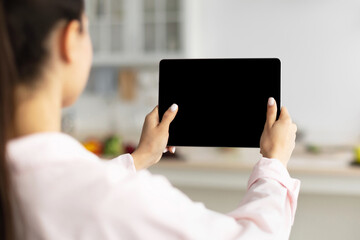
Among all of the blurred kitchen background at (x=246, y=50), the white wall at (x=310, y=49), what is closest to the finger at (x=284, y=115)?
the blurred kitchen background at (x=246, y=50)

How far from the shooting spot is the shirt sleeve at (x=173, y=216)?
61 centimetres

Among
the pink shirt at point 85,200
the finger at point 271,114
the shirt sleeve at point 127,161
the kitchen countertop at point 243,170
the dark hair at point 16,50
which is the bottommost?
the kitchen countertop at point 243,170

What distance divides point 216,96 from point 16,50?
477mm

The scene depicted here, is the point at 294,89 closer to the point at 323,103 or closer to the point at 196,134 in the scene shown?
the point at 323,103

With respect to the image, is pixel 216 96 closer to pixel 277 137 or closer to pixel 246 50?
pixel 277 137

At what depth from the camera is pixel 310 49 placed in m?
3.32

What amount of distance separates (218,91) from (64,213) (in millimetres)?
482

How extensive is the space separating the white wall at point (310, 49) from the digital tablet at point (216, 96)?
228cm

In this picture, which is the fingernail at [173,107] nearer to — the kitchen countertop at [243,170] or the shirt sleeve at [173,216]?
the shirt sleeve at [173,216]

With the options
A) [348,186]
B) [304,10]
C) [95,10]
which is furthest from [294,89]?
[95,10]

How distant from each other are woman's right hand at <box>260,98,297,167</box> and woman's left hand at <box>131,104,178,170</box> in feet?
0.64

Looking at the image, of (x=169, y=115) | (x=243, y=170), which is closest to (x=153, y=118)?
(x=169, y=115)

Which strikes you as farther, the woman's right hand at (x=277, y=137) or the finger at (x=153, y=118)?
the finger at (x=153, y=118)

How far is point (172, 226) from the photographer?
2.09 ft
